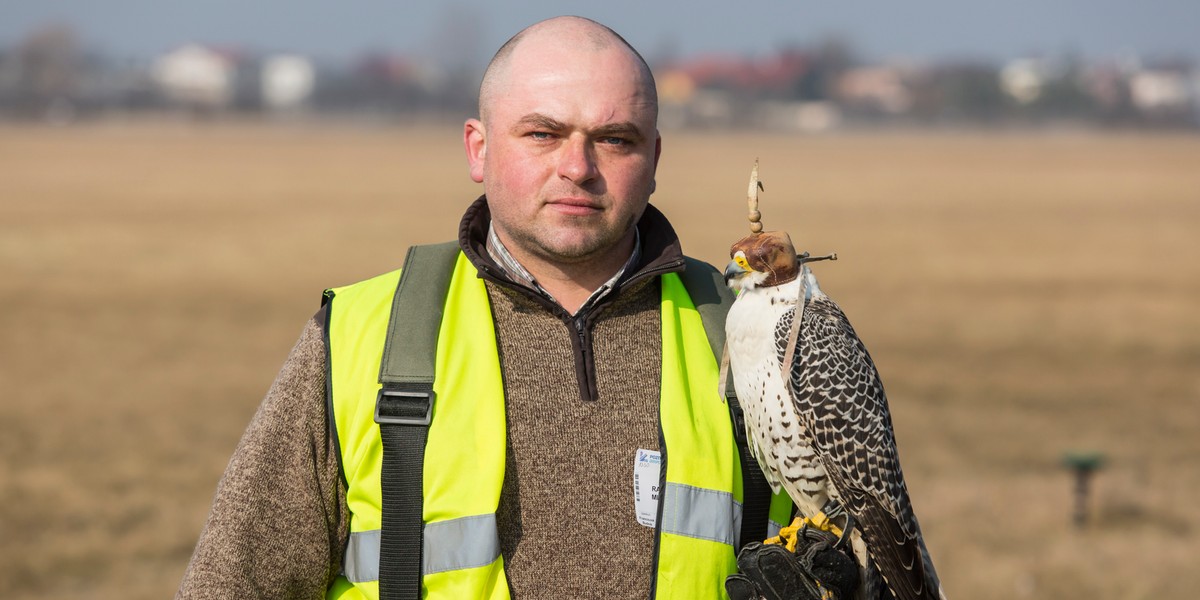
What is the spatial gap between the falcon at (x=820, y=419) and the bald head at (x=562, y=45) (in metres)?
0.40

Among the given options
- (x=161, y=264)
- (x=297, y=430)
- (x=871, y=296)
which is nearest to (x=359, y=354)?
(x=297, y=430)

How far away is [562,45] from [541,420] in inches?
29.3

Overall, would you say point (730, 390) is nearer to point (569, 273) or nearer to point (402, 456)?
point (569, 273)

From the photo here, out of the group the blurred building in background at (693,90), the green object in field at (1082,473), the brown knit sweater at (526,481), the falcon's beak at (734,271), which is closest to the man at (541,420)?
the brown knit sweater at (526,481)

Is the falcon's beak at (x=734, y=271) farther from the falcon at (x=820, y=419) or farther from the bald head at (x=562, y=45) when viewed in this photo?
the bald head at (x=562, y=45)

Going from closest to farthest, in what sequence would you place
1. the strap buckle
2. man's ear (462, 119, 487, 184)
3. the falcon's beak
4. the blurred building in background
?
the strap buckle, the falcon's beak, man's ear (462, 119, 487, 184), the blurred building in background

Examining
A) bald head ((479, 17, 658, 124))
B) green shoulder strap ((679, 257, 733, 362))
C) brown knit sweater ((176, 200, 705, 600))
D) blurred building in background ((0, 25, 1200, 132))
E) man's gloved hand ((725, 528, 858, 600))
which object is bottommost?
man's gloved hand ((725, 528, 858, 600))

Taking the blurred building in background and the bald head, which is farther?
the blurred building in background

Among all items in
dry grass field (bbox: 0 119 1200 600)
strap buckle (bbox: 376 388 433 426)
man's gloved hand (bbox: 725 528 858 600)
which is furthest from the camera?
dry grass field (bbox: 0 119 1200 600)

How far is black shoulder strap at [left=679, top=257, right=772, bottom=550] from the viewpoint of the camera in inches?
106

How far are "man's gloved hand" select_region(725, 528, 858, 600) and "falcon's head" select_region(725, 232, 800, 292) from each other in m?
0.53

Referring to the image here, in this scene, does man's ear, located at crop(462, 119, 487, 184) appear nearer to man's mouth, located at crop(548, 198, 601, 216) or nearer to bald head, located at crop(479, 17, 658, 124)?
bald head, located at crop(479, 17, 658, 124)

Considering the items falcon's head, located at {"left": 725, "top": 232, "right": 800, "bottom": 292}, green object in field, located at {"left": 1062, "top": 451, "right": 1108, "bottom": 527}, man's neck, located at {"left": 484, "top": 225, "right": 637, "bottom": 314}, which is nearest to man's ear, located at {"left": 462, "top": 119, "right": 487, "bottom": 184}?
man's neck, located at {"left": 484, "top": 225, "right": 637, "bottom": 314}

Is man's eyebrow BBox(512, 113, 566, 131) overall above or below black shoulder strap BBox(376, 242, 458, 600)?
above
